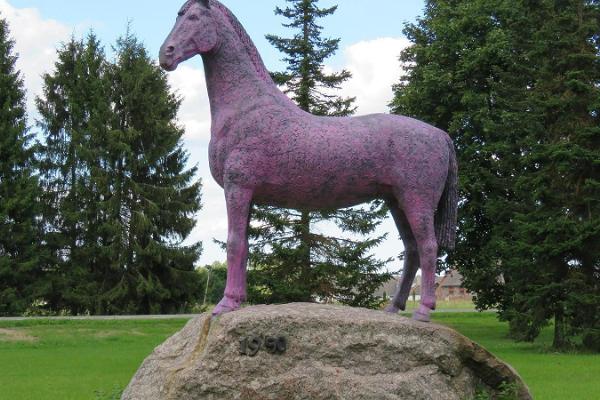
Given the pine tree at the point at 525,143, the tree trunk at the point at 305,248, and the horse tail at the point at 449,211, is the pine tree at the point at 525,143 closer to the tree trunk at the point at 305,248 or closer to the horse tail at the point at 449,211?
the tree trunk at the point at 305,248

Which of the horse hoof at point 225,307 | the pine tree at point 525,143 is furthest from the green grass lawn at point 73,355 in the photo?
the pine tree at point 525,143

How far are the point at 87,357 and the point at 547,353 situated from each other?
11020mm

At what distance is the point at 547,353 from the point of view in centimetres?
1780

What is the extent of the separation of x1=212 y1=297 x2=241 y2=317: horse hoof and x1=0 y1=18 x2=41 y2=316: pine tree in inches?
1016

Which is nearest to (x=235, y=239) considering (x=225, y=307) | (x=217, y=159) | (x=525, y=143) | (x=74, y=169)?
(x=225, y=307)

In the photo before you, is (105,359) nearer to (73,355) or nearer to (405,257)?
(73,355)

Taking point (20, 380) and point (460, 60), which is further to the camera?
point (460, 60)

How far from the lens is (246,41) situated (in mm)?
6352

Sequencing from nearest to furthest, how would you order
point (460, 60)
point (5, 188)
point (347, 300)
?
point (347, 300) < point (460, 60) < point (5, 188)

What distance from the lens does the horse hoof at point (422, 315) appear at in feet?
20.3

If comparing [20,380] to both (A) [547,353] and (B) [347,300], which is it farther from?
(A) [547,353]

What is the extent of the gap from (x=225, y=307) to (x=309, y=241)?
1377 centimetres

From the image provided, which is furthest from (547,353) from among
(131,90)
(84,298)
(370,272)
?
(131,90)

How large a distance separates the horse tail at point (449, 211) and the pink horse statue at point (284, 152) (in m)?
0.15
